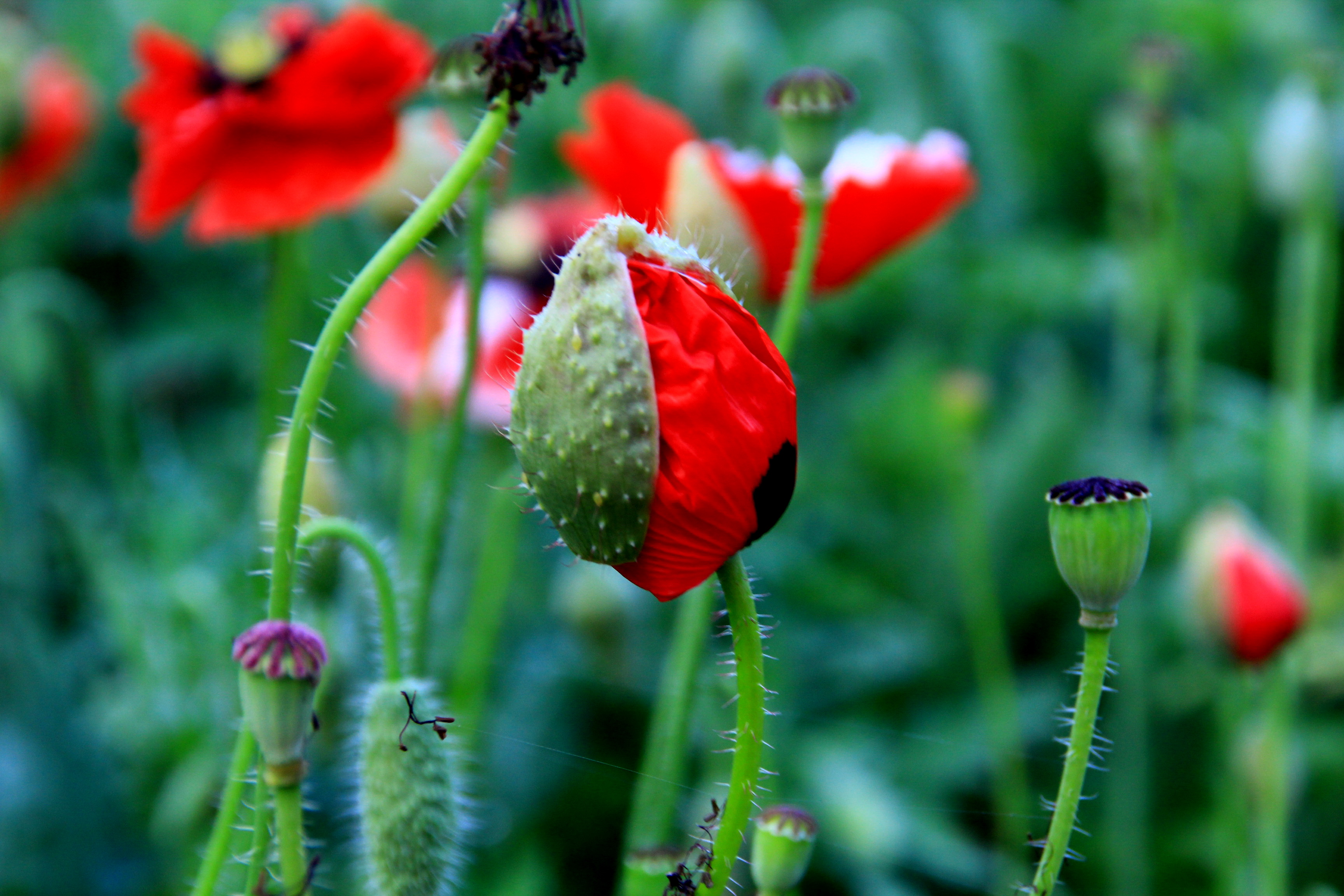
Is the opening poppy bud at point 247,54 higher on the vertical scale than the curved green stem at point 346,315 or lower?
higher

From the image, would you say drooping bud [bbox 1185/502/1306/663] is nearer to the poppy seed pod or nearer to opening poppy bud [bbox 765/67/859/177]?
opening poppy bud [bbox 765/67/859/177]

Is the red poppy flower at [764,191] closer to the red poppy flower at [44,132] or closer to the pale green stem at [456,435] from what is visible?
the pale green stem at [456,435]

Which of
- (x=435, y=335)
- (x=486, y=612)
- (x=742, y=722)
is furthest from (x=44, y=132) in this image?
(x=742, y=722)

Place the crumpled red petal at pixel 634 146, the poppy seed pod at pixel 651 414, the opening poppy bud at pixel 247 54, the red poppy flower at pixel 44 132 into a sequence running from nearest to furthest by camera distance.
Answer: the poppy seed pod at pixel 651 414 < the crumpled red petal at pixel 634 146 < the opening poppy bud at pixel 247 54 < the red poppy flower at pixel 44 132

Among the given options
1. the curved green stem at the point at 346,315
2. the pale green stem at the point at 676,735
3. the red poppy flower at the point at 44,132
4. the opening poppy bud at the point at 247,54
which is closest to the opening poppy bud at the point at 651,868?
the pale green stem at the point at 676,735

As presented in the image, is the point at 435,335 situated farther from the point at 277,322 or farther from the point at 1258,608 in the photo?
the point at 1258,608

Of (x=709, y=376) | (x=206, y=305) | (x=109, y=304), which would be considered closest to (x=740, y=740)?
(x=709, y=376)

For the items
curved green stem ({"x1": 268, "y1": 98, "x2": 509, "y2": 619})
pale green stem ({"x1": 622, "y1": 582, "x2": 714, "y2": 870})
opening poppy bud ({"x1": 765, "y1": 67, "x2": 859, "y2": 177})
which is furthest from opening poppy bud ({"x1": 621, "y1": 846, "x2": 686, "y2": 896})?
opening poppy bud ({"x1": 765, "y1": 67, "x2": 859, "y2": 177})
